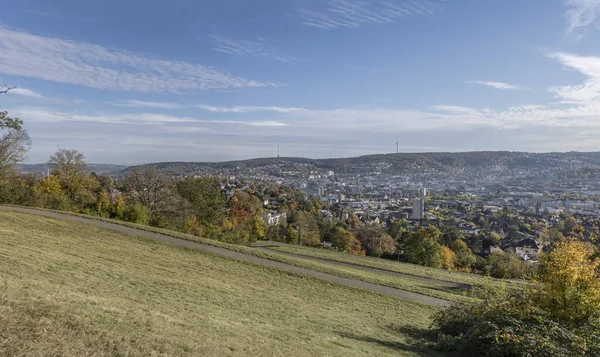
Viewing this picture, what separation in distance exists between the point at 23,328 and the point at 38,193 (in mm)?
35945

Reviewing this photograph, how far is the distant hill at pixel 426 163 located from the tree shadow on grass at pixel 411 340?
116m

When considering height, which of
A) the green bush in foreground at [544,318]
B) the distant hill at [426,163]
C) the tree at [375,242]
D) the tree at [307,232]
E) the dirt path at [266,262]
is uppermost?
the distant hill at [426,163]

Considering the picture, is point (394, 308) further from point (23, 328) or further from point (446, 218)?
point (446, 218)

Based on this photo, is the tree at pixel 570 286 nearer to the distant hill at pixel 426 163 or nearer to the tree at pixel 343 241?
the tree at pixel 343 241

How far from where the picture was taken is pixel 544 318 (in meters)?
9.14

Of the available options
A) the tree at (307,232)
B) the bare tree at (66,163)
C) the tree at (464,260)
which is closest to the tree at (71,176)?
the bare tree at (66,163)

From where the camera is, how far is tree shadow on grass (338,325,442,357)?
9656 millimetres

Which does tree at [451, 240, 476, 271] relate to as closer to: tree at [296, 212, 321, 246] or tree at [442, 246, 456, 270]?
tree at [442, 246, 456, 270]

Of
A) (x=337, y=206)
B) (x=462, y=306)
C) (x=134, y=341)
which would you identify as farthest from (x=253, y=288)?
(x=337, y=206)

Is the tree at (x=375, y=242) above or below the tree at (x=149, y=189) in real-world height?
below

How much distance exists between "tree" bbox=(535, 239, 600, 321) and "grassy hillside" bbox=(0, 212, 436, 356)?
367 cm

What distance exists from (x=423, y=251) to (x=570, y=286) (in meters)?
34.2

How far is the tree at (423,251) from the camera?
1667 inches

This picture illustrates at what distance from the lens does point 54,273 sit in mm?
10469
